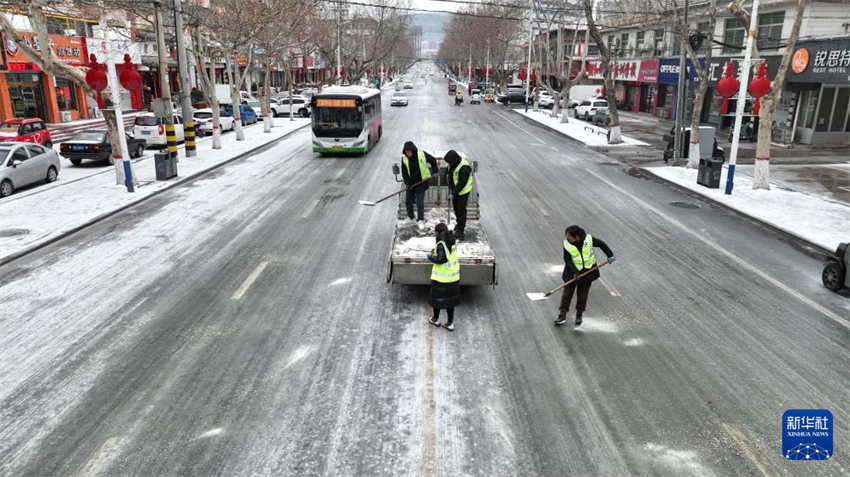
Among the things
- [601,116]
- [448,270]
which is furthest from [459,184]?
[601,116]

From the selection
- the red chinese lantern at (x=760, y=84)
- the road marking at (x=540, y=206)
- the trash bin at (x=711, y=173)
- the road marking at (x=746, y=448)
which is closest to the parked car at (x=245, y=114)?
the road marking at (x=540, y=206)

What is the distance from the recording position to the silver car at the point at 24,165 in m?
17.5

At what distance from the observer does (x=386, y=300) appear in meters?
9.73

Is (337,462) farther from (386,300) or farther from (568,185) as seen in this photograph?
(568,185)

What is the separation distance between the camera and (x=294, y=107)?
50.2 m

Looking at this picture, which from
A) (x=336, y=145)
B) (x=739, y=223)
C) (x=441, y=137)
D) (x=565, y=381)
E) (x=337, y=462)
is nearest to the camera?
(x=337, y=462)

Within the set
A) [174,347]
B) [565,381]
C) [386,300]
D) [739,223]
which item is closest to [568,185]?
[739,223]

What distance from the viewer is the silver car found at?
17.5 meters

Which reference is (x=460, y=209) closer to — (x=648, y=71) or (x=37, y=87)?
(x=37, y=87)

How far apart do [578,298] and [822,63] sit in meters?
25.1

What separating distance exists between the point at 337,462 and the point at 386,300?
13.9 feet

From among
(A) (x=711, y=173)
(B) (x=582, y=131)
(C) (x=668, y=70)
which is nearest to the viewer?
(A) (x=711, y=173)

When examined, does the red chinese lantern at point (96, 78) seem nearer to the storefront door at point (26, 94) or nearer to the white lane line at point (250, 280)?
the white lane line at point (250, 280)

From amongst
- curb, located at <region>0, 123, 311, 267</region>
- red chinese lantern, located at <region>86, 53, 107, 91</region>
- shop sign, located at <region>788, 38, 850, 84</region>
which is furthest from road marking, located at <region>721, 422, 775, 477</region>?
shop sign, located at <region>788, 38, 850, 84</region>
